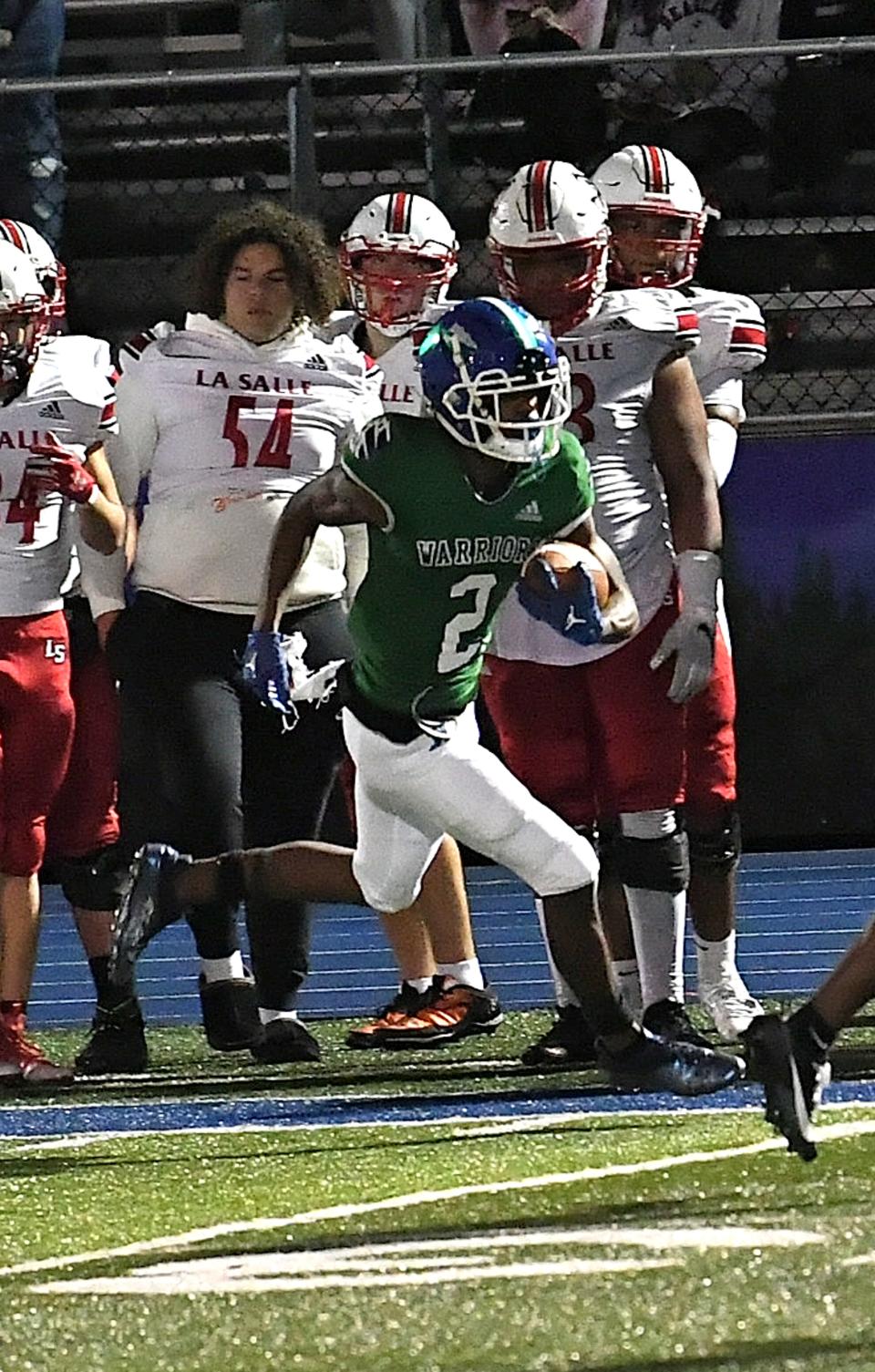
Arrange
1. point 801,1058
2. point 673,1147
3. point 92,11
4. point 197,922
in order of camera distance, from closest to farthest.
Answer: point 801,1058 → point 673,1147 → point 197,922 → point 92,11

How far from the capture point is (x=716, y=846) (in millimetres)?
5500

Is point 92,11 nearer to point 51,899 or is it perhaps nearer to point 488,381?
point 51,899

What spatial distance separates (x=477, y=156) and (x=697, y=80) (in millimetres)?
767

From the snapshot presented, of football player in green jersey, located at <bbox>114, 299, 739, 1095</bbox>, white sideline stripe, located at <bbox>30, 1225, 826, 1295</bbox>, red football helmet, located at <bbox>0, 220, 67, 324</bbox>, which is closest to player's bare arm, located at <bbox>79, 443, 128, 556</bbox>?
red football helmet, located at <bbox>0, 220, 67, 324</bbox>

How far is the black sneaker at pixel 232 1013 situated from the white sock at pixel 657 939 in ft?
2.61

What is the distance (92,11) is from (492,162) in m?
1.56

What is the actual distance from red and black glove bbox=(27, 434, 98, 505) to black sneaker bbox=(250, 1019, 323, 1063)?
1.11m

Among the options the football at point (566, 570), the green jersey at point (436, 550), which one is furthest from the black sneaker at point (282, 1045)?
the football at point (566, 570)

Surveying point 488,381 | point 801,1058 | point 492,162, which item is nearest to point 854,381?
point 492,162

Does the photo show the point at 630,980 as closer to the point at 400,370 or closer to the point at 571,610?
the point at 571,610

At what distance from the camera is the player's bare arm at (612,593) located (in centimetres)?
462

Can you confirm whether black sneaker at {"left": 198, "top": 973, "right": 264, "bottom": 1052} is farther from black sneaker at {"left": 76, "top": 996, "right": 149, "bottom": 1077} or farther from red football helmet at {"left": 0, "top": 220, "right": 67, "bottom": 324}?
red football helmet at {"left": 0, "top": 220, "right": 67, "bottom": 324}

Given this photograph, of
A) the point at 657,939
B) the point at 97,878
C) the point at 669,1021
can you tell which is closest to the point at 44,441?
the point at 97,878

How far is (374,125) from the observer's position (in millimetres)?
9688
